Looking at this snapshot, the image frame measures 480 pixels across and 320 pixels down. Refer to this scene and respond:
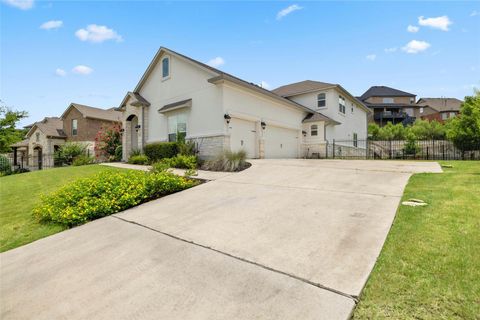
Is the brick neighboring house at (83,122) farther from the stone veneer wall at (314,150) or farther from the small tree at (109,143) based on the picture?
the stone veneer wall at (314,150)

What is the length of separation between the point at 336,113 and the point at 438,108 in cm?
5282

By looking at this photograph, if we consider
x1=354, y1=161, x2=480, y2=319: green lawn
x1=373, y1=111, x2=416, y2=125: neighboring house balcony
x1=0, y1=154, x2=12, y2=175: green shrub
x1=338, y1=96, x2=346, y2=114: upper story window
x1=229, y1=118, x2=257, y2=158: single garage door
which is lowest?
x1=354, y1=161, x2=480, y2=319: green lawn

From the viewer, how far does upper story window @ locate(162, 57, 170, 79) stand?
1683cm

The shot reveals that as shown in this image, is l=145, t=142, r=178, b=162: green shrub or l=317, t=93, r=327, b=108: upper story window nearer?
l=145, t=142, r=178, b=162: green shrub

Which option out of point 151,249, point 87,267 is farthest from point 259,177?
point 87,267

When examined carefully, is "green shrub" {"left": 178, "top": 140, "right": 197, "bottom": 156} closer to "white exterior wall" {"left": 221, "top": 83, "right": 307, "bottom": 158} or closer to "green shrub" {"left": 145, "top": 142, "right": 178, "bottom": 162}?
"green shrub" {"left": 145, "top": 142, "right": 178, "bottom": 162}

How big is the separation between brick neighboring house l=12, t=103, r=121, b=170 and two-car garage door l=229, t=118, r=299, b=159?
19.7 metres

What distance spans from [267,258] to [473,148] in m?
23.0

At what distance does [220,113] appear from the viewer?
13695mm

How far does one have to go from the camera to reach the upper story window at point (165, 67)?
55.2 ft

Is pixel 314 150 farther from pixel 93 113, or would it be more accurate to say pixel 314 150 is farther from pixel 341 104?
pixel 93 113

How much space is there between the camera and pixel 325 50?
522 inches

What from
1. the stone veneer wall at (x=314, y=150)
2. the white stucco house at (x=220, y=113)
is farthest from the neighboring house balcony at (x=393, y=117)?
the stone veneer wall at (x=314, y=150)

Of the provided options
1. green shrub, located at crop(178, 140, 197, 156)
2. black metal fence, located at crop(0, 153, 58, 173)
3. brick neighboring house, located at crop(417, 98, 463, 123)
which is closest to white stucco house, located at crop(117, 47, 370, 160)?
green shrub, located at crop(178, 140, 197, 156)
